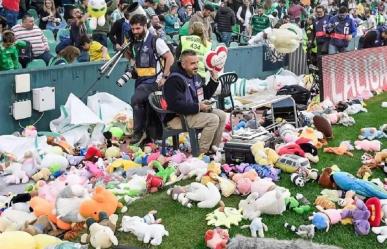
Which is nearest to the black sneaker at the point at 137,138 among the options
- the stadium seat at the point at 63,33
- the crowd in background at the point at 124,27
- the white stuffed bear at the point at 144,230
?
the crowd in background at the point at 124,27

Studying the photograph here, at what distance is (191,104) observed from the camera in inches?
294

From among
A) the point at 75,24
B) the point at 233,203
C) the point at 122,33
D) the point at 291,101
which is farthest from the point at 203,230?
the point at 75,24

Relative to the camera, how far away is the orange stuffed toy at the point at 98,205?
17.2 ft

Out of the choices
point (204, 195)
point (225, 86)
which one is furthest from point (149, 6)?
point (204, 195)

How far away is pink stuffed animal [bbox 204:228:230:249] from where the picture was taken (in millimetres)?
4773

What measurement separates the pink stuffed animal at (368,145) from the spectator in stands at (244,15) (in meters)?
11.0

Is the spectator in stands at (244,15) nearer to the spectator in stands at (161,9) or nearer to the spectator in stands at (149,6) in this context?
the spectator in stands at (161,9)

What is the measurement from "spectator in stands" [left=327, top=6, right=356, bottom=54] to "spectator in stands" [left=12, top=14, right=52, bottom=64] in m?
6.78

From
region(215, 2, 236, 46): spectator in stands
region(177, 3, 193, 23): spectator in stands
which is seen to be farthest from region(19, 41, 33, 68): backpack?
region(177, 3, 193, 23): spectator in stands

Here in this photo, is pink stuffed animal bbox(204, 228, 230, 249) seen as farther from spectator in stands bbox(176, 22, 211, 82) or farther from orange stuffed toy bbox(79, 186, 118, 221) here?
spectator in stands bbox(176, 22, 211, 82)

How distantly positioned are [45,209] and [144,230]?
40.3 inches

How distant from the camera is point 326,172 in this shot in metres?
6.29

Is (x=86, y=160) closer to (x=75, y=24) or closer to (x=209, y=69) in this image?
(x=209, y=69)

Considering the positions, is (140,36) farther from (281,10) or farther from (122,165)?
(281,10)
